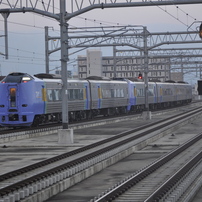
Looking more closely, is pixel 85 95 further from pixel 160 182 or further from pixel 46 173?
pixel 160 182

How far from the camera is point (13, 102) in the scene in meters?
33.8

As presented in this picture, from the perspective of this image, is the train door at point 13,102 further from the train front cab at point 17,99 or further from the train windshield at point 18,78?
the train windshield at point 18,78

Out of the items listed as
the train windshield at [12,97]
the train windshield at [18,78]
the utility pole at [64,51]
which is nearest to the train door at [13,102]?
the train windshield at [12,97]

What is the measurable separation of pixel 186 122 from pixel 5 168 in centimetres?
2771

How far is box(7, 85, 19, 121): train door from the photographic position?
33.7 meters

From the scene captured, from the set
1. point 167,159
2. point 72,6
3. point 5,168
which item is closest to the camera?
point 5,168

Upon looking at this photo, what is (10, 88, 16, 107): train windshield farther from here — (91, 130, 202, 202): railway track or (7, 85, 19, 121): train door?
(91, 130, 202, 202): railway track

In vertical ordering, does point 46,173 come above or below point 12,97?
below

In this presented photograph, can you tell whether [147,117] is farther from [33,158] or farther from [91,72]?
[91,72]

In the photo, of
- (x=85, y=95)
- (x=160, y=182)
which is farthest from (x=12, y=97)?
(x=160, y=182)

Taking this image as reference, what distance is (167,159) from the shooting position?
21109 mm

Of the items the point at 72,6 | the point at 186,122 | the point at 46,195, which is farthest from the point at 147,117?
the point at 46,195

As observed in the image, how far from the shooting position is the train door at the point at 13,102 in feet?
110

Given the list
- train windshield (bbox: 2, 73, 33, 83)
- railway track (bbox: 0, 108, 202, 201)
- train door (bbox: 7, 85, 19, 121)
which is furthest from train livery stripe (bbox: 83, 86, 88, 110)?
railway track (bbox: 0, 108, 202, 201)
